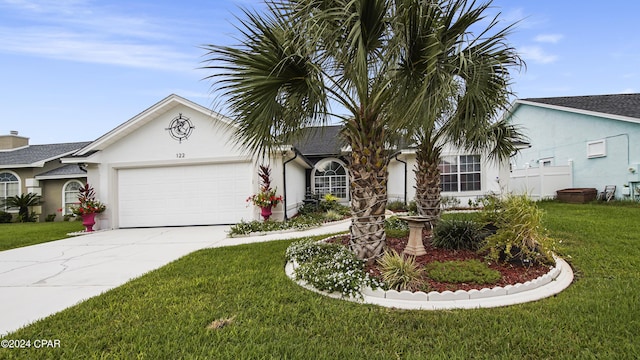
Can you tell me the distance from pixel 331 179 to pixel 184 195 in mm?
Answer: 7400

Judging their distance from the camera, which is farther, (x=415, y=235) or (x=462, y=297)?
(x=415, y=235)

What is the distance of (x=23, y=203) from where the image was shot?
16.5m

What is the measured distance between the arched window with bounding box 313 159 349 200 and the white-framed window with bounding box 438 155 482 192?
488 centimetres

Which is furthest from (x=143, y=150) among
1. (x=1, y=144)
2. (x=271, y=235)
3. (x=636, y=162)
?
(x=636, y=162)

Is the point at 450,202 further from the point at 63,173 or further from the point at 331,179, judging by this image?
the point at 63,173

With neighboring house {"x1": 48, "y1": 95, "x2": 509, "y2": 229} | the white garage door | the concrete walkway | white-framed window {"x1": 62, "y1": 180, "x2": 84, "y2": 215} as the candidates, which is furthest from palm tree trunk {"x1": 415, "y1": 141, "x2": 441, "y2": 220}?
white-framed window {"x1": 62, "y1": 180, "x2": 84, "y2": 215}

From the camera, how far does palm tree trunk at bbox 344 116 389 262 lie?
4852 mm

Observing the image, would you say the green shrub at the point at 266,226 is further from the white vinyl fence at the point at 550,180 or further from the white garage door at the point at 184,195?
the white vinyl fence at the point at 550,180

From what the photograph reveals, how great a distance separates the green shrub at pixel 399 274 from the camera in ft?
13.5

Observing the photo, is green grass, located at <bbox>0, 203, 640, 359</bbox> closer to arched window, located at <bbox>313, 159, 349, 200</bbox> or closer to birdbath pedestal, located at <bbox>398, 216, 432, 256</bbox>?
birdbath pedestal, located at <bbox>398, 216, 432, 256</bbox>

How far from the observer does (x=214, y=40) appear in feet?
14.6

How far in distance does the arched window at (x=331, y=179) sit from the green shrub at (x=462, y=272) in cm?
1115

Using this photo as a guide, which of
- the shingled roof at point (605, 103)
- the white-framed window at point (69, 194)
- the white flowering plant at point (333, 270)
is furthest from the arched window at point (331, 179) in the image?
the white-framed window at point (69, 194)

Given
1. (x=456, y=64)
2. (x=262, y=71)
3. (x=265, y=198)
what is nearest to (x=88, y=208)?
(x=265, y=198)
